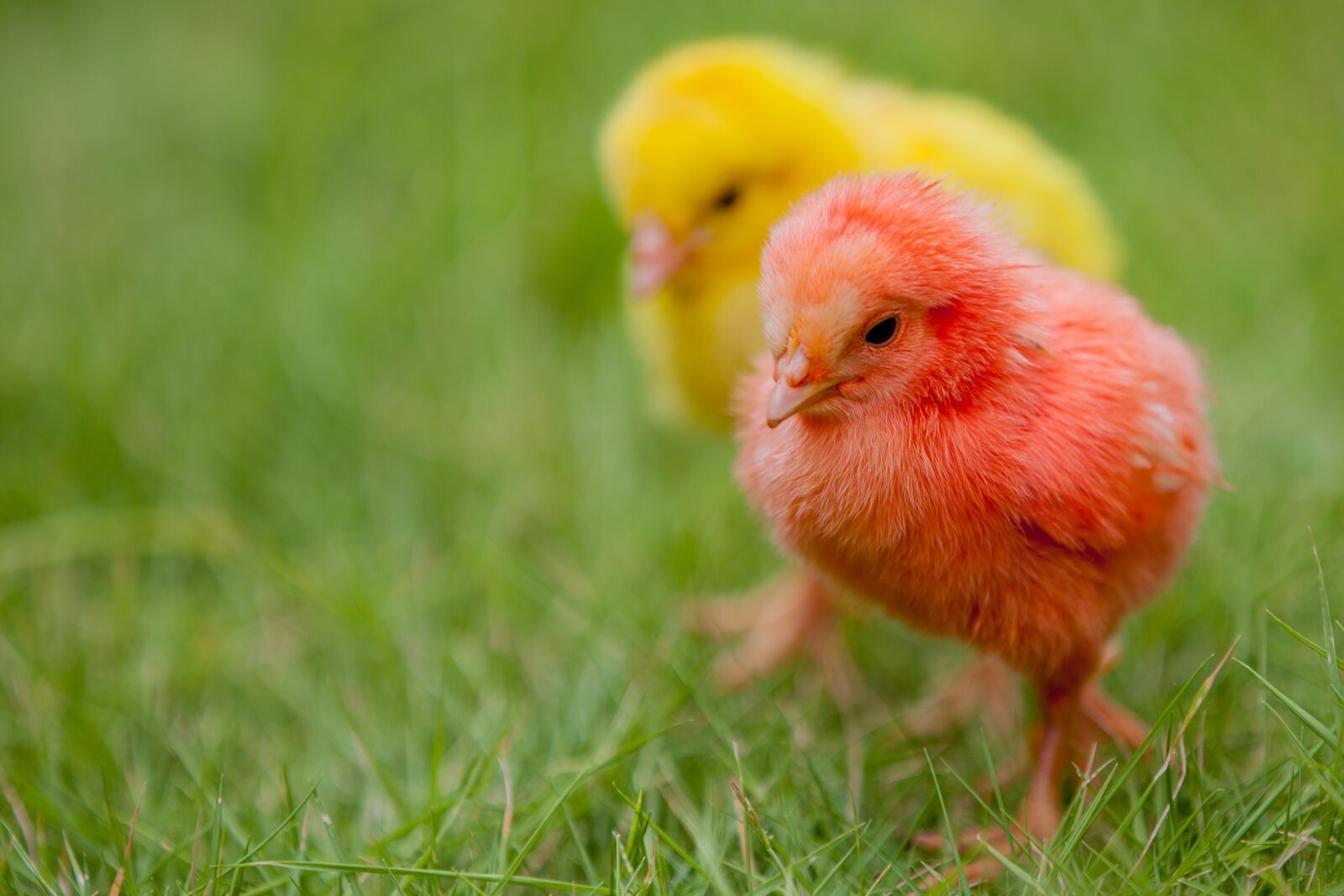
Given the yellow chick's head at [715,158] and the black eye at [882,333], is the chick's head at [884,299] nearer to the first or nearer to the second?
the black eye at [882,333]

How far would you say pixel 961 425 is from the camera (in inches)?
65.5

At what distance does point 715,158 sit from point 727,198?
119 millimetres

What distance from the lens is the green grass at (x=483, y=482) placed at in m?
1.98

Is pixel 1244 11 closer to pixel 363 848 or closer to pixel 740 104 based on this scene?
pixel 740 104

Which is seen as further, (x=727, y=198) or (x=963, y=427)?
(x=727, y=198)

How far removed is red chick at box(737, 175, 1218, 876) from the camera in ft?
5.19

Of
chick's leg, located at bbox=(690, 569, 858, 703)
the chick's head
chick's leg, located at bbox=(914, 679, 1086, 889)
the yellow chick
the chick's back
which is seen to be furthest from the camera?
chick's leg, located at bbox=(690, 569, 858, 703)

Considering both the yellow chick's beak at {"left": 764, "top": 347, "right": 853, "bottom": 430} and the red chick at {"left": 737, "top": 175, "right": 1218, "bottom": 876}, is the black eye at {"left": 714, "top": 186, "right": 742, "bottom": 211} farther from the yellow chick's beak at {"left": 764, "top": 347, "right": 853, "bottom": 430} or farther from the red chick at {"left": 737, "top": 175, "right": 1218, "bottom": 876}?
the yellow chick's beak at {"left": 764, "top": 347, "right": 853, "bottom": 430}

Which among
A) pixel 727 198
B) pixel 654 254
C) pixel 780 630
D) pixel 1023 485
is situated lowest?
pixel 780 630

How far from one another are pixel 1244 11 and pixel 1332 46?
34 centimetres

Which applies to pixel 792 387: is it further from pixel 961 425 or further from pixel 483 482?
pixel 483 482

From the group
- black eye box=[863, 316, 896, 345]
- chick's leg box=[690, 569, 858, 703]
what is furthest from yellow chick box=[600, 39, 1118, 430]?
black eye box=[863, 316, 896, 345]

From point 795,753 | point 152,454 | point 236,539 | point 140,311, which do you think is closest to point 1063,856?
point 795,753

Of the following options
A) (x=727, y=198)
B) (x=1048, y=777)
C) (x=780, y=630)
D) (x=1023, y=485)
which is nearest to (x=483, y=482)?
(x=780, y=630)
